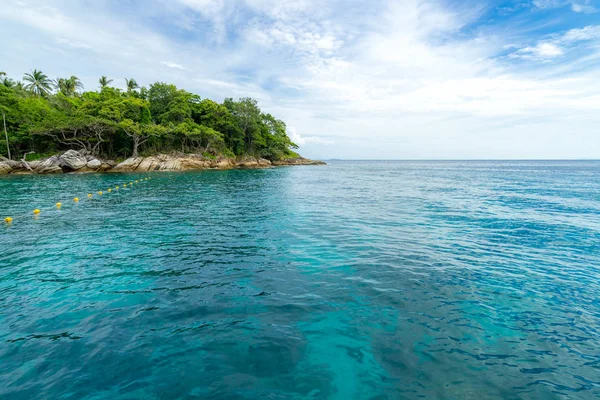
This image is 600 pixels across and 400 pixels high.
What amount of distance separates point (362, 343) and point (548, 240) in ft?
38.2

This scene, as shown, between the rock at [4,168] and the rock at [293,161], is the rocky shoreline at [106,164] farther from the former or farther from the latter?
the rock at [293,161]

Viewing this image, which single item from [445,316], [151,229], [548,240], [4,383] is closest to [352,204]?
[548,240]

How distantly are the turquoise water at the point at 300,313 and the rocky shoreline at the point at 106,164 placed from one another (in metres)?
42.9

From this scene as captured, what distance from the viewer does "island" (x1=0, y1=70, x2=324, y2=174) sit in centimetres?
4909

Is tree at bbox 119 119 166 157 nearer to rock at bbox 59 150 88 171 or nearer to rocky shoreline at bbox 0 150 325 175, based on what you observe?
rocky shoreline at bbox 0 150 325 175

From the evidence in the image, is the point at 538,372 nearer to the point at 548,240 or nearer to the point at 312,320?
the point at 312,320

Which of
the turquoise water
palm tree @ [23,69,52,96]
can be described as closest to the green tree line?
palm tree @ [23,69,52,96]

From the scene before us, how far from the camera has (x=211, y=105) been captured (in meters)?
70.4

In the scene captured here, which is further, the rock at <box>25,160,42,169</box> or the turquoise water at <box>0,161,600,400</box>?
the rock at <box>25,160,42,169</box>

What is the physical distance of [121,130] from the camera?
56656mm

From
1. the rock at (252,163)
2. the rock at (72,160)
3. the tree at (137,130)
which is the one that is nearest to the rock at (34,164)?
the rock at (72,160)

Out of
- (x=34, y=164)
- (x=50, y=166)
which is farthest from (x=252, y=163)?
(x=34, y=164)

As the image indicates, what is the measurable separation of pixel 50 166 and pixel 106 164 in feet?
26.1

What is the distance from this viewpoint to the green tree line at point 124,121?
164ft
